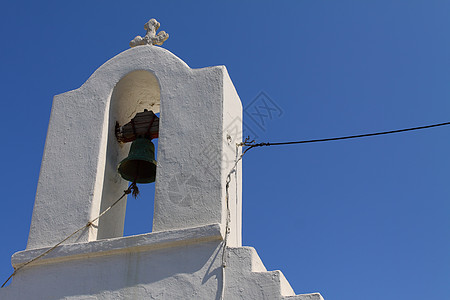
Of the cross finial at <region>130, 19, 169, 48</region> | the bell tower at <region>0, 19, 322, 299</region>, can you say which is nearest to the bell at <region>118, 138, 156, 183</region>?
the bell tower at <region>0, 19, 322, 299</region>

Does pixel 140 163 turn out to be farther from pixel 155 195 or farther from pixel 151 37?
pixel 151 37

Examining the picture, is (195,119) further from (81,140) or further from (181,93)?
(81,140)

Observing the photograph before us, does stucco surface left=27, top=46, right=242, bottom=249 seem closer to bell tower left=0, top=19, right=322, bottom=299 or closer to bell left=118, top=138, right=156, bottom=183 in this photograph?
bell tower left=0, top=19, right=322, bottom=299

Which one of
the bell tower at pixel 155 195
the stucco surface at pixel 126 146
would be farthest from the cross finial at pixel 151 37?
the stucco surface at pixel 126 146

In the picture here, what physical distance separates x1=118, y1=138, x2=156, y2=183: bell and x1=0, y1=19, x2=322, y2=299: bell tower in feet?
0.17

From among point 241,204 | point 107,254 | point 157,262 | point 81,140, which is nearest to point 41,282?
point 107,254

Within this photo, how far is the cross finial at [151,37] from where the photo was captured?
21.7 feet

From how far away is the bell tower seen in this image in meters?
4.98

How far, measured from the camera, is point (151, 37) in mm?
6629

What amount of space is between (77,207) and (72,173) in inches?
14.8

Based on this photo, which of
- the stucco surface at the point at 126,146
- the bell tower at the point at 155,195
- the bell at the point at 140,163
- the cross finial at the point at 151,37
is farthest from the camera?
the cross finial at the point at 151,37

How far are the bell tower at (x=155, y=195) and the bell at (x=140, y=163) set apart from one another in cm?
5

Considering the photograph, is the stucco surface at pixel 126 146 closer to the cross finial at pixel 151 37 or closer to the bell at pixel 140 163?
the bell at pixel 140 163

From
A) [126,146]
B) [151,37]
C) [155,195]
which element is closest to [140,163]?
[126,146]
